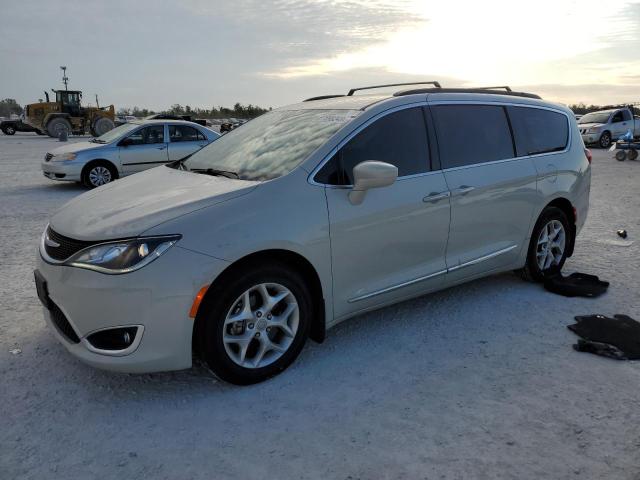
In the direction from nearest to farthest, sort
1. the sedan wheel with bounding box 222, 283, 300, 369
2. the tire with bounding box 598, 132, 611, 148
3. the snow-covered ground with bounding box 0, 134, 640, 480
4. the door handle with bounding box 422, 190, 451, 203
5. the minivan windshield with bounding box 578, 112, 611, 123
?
the snow-covered ground with bounding box 0, 134, 640, 480, the sedan wheel with bounding box 222, 283, 300, 369, the door handle with bounding box 422, 190, 451, 203, the tire with bounding box 598, 132, 611, 148, the minivan windshield with bounding box 578, 112, 611, 123

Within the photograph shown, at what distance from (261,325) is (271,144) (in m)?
1.39

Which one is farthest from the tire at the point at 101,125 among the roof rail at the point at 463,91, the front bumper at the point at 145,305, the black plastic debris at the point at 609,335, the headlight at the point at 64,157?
the black plastic debris at the point at 609,335


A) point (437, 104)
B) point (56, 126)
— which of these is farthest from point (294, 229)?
point (56, 126)

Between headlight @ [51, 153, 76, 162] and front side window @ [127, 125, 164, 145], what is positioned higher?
front side window @ [127, 125, 164, 145]

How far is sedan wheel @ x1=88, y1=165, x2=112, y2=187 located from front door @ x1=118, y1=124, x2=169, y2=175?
37cm

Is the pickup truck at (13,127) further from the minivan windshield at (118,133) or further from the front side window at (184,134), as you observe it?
the front side window at (184,134)

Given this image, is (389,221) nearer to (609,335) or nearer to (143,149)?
(609,335)

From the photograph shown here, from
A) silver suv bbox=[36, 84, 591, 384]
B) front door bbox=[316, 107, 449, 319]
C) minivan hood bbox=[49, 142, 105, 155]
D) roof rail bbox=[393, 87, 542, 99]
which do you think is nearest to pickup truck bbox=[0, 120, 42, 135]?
minivan hood bbox=[49, 142, 105, 155]

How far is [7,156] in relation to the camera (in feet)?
61.9

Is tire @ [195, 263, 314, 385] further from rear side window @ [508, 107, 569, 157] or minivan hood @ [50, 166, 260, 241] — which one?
rear side window @ [508, 107, 569, 157]

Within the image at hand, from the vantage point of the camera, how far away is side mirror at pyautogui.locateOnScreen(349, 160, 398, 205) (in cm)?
327

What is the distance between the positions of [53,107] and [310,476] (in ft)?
113

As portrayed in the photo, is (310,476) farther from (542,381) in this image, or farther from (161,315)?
(542,381)

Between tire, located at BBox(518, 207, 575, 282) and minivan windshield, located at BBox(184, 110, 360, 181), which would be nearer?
minivan windshield, located at BBox(184, 110, 360, 181)
